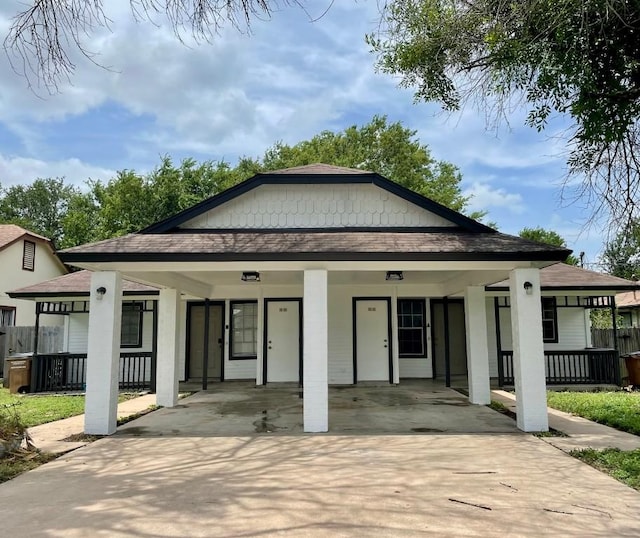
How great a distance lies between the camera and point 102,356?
290 inches

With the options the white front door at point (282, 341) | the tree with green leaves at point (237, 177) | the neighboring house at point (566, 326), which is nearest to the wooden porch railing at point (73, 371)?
the white front door at point (282, 341)

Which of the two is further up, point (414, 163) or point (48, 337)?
point (414, 163)

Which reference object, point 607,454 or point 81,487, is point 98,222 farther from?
point 607,454

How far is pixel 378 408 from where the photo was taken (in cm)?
941

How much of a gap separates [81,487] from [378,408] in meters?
5.77

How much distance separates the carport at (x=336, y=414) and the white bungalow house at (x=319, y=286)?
583 mm

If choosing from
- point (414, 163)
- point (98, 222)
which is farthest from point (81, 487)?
point (98, 222)

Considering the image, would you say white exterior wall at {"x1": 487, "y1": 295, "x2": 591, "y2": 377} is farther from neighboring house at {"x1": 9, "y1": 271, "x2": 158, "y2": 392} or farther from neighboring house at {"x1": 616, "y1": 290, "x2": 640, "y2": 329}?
neighboring house at {"x1": 616, "y1": 290, "x2": 640, "y2": 329}

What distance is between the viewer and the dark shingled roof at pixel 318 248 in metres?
7.27

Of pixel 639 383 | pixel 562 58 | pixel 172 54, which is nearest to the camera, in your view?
pixel 172 54

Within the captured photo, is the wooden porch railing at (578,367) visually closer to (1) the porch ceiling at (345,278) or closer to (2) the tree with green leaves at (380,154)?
(1) the porch ceiling at (345,278)

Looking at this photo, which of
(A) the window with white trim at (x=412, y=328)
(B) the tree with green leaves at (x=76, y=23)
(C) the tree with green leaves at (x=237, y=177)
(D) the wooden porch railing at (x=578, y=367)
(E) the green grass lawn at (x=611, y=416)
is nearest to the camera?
(B) the tree with green leaves at (x=76, y=23)

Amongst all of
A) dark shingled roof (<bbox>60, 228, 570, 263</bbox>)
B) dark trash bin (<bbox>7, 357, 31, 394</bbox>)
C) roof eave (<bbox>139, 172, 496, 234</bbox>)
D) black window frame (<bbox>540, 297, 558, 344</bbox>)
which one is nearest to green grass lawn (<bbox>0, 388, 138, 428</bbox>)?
dark trash bin (<bbox>7, 357, 31, 394</bbox>)

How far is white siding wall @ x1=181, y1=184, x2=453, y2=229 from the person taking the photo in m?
9.17
